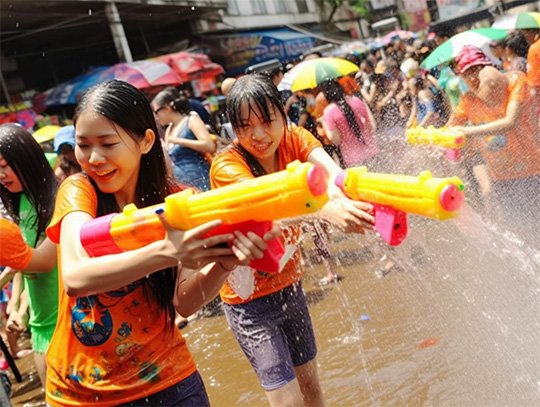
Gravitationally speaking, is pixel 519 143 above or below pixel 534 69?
below

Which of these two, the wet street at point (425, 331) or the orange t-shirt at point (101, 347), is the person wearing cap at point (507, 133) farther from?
the orange t-shirt at point (101, 347)

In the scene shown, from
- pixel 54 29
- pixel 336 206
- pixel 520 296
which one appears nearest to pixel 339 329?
pixel 520 296

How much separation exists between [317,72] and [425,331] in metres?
4.69

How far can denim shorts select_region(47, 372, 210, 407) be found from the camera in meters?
2.19

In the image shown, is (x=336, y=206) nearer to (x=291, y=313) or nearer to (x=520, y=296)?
(x=291, y=313)

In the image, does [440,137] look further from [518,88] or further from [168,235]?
[168,235]

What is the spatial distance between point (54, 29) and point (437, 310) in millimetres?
13985

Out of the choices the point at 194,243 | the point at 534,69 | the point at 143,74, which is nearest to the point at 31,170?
the point at 194,243

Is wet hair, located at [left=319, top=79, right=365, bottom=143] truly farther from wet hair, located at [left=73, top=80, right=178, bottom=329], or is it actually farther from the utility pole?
the utility pole

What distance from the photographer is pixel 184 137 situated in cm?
636

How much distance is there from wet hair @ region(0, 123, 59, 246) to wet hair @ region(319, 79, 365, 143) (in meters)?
3.61

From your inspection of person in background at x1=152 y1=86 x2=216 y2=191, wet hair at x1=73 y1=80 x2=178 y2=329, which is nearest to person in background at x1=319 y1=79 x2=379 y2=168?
person in background at x1=152 y1=86 x2=216 y2=191

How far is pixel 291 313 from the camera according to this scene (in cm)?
318

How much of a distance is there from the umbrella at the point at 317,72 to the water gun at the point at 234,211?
6.56 metres
